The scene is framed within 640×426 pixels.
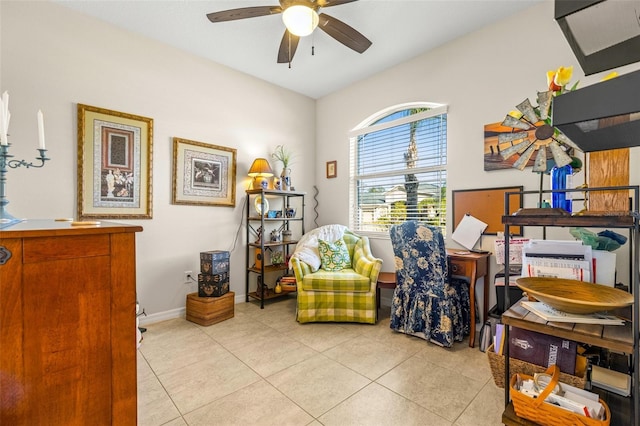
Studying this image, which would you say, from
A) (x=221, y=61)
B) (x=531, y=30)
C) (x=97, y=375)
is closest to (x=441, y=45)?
(x=531, y=30)

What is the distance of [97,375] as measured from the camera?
35.1 inches

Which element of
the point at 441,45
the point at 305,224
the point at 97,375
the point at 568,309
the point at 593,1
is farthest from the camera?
the point at 305,224

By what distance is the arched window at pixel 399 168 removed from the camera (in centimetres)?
306

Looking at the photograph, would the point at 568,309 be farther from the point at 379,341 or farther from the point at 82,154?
the point at 82,154

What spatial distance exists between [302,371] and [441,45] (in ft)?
10.7

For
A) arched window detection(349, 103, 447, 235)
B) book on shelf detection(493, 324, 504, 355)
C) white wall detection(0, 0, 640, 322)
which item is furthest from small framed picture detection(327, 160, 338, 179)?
book on shelf detection(493, 324, 504, 355)

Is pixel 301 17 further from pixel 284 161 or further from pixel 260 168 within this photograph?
pixel 284 161

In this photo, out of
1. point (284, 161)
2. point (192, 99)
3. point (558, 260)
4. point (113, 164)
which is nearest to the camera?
point (558, 260)

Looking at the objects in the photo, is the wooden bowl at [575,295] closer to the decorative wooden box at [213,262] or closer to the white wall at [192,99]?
the white wall at [192,99]

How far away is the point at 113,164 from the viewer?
2.61 m

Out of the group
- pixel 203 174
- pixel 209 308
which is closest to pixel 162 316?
pixel 209 308

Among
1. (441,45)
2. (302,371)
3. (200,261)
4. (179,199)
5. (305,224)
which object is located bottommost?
(302,371)

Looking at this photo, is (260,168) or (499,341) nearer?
(499,341)

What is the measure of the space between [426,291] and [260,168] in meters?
2.23
